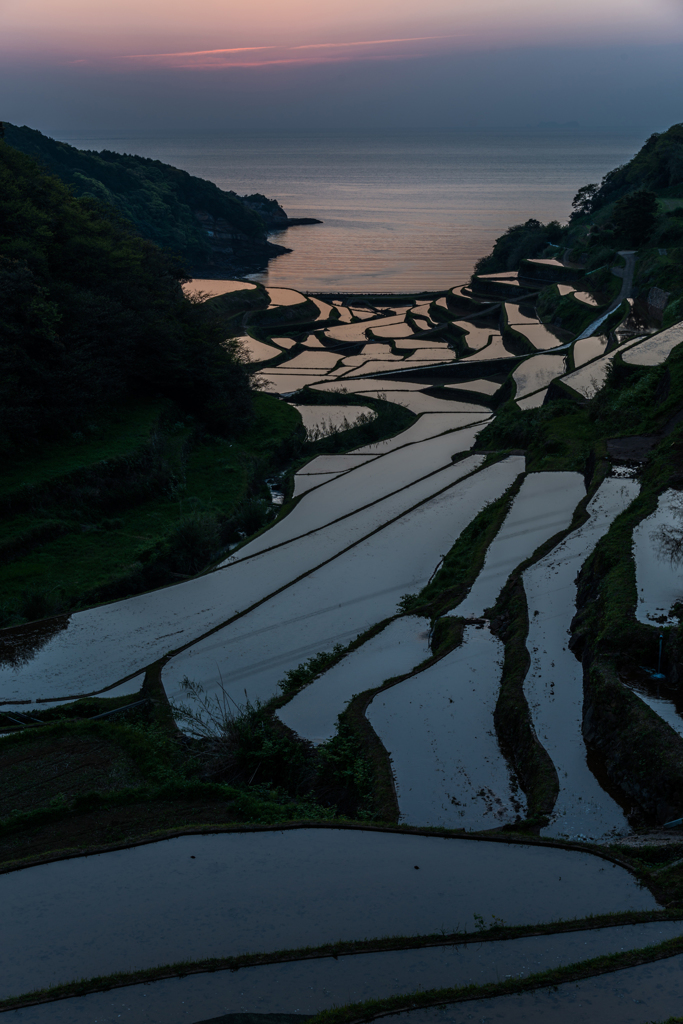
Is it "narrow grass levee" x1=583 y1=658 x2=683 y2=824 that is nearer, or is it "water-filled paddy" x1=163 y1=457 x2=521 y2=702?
"narrow grass levee" x1=583 y1=658 x2=683 y2=824

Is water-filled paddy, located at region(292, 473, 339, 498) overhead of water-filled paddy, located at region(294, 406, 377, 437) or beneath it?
beneath

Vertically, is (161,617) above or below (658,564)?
below

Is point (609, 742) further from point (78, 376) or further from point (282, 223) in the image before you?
point (282, 223)

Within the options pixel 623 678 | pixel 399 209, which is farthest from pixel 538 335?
pixel 399 209

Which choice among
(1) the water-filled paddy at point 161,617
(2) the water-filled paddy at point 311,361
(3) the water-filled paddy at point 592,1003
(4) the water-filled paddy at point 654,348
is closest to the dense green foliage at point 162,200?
(2) the water-filled paddy at point 311,361

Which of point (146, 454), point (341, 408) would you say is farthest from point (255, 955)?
point (341, 408)

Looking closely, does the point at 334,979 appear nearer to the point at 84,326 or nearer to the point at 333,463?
the point at 333,463

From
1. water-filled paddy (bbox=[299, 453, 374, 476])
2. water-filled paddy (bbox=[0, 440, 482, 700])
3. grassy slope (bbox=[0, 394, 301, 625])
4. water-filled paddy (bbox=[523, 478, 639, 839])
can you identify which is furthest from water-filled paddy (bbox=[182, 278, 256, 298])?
water-filled paddy (bbox=[523, 478, 639, 839])

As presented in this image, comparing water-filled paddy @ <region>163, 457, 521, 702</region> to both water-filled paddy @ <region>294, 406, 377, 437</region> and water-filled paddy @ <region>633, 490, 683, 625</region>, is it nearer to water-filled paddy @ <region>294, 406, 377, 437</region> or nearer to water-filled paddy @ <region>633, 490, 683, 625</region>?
water-filled paddy @ <region>633, 490, 683, 625</region>
